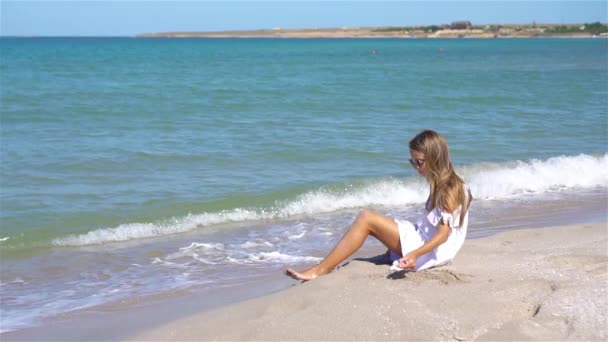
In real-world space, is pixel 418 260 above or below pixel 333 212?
above

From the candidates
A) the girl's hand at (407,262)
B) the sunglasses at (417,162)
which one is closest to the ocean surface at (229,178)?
the girl's hand at (407,262)

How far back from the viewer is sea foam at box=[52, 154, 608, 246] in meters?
9.38

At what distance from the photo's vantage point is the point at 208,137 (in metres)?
16.2

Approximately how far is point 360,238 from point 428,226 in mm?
502

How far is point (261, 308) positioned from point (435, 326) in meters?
1.21

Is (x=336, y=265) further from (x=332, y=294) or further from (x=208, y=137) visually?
(x=208, y=137)

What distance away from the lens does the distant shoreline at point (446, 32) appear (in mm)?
147875

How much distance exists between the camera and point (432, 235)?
558 centimetres

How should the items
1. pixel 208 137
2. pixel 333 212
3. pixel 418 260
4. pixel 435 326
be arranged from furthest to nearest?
pixel 208 137
pixel 333 212
pixel 418 260
pixel 435 326

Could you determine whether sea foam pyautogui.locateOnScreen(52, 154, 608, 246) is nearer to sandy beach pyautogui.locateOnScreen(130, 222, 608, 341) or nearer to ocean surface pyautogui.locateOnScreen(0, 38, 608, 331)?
ocean surface pyautogui.locateOnScreen(0, 38, 608, 331)

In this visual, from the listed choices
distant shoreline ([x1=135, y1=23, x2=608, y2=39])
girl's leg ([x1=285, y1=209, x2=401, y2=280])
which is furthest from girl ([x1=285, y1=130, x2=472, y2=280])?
distant shoreline ([x1=135, y1=23, x2=608, y2=39])

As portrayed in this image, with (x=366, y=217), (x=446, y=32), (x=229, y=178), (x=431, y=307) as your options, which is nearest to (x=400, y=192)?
(x=229, y=178)

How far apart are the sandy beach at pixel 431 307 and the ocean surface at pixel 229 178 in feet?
5.65

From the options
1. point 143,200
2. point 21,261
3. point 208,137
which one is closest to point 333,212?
point 143,200
